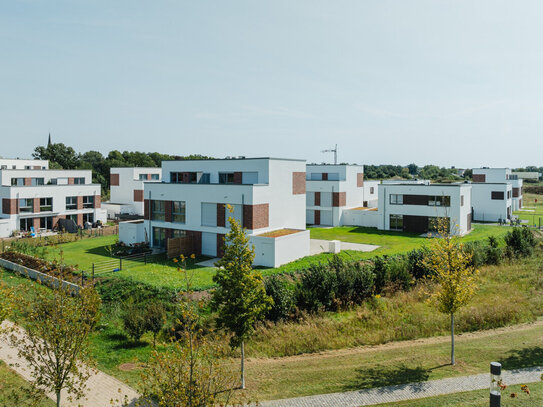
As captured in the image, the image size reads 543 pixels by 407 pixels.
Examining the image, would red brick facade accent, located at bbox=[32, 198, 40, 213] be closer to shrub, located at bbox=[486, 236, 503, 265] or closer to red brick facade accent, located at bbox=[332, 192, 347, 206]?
red brick facade accent, located at bbox=[332, 192, 347, 206]

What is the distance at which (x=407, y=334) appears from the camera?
1689 cm

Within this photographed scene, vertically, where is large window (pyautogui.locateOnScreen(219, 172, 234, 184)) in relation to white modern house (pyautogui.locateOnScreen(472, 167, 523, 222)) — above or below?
above

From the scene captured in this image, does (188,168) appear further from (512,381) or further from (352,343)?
(512,381)

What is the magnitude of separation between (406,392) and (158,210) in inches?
1010

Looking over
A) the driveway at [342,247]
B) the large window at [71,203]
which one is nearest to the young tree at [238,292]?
the driveway at [342,247]

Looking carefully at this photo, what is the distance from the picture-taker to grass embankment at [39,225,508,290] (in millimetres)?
24422

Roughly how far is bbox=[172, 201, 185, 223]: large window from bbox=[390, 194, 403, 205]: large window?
21701 millimetres

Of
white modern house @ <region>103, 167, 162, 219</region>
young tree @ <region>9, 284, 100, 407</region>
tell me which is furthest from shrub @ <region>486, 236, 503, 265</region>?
white modern house @ <region>103, 167, 162, 219</region>

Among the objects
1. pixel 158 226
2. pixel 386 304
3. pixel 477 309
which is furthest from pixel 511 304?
pixel 158 226

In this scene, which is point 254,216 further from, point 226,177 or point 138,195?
point 138,195

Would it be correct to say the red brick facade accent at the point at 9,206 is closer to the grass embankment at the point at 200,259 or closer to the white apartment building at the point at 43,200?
the white apartment building at the point at 43,200

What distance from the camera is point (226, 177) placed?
108ft

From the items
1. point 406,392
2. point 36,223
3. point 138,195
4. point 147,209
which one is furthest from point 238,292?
point 138,195

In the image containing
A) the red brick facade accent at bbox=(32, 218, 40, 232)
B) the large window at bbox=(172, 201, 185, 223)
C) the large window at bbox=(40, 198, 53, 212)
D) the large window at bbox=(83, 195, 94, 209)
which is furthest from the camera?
the large window at bbox=(83, 195, 94, 209)
